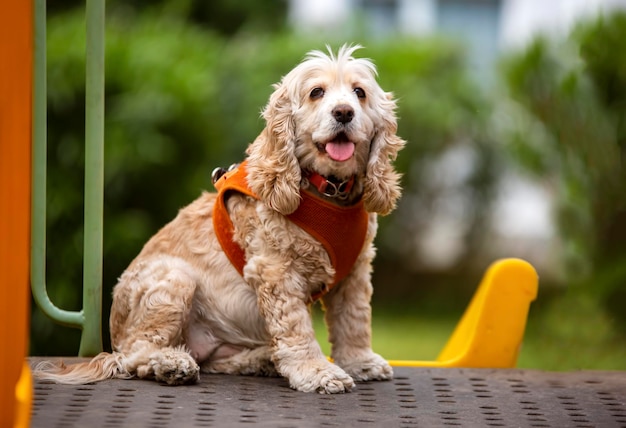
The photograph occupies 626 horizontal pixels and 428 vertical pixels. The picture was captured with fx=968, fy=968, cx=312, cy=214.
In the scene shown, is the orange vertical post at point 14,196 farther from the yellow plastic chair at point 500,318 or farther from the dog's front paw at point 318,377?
the yellow plastic chair at point 500,318

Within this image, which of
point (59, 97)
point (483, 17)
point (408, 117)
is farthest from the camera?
point (483, 17)

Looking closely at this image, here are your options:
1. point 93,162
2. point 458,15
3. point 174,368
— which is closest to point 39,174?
point 93,162

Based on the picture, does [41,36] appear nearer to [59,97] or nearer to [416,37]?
[59,97]

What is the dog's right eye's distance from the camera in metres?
3.98

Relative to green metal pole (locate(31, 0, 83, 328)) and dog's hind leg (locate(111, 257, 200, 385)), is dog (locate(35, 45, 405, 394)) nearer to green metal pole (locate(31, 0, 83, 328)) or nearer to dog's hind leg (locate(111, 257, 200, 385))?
dog's hind leg (locate(111, 257, 200, 385))

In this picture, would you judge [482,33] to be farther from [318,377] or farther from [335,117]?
[318,377]

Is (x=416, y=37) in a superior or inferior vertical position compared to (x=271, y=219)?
superior

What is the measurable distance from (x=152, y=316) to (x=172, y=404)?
58 cm

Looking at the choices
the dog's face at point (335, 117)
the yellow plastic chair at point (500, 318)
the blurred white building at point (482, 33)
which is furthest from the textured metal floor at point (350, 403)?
the blurred white building at point (482, 33)

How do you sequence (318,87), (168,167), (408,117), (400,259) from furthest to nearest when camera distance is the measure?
(400,259), (408,117), (168,167), (318,87)

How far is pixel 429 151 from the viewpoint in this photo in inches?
367

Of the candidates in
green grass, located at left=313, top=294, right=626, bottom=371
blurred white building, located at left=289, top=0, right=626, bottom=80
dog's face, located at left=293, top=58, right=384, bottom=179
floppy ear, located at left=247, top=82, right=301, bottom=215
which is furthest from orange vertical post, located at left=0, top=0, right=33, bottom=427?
blurred white building, located at left=289, top=0, right=626, bottom=80

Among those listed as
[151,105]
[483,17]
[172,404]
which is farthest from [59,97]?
[483,17]

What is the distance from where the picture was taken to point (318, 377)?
3.85m
